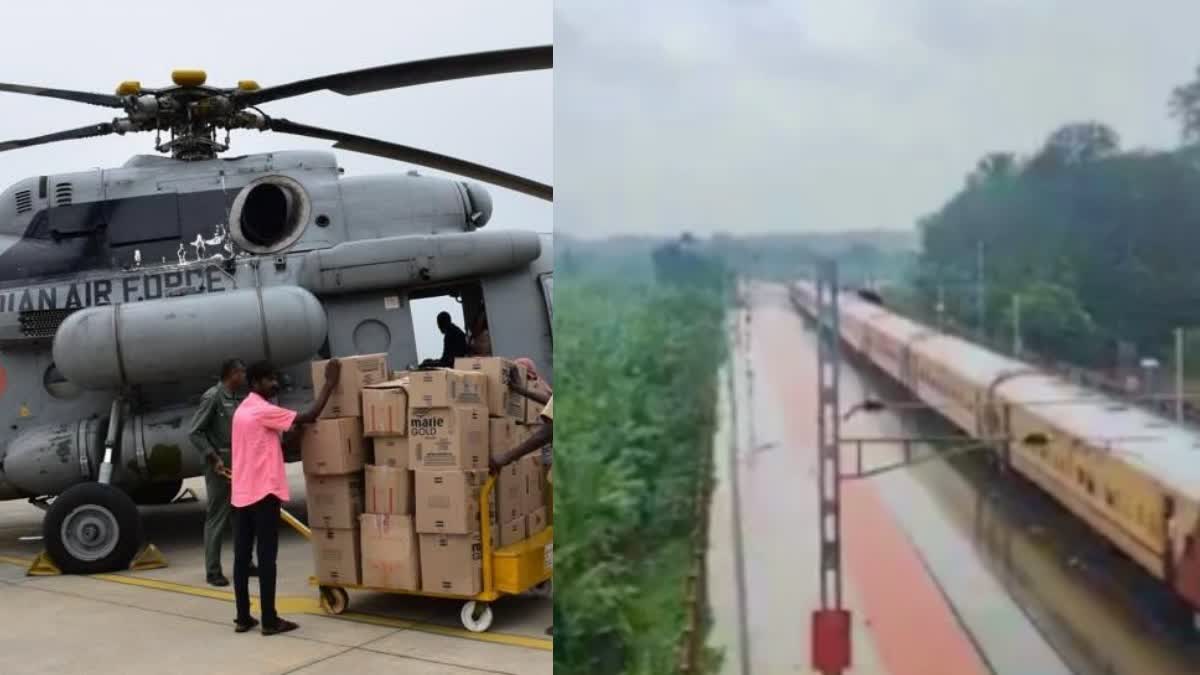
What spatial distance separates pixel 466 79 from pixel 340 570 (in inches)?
136

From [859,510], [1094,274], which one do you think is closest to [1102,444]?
[1094,274]

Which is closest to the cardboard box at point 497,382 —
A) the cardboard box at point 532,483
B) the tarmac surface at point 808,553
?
the cardboard box at point 532,483

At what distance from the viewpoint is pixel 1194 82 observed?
1.65 m

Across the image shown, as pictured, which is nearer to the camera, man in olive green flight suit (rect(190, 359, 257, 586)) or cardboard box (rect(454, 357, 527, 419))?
cardboard box (rect(454, 357, 527, 419))

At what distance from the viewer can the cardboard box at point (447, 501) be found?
5.70 m

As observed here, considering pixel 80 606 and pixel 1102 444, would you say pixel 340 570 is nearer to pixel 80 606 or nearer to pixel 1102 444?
pixel 80 606

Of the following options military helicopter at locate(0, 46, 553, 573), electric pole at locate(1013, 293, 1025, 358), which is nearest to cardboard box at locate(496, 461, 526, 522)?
military helicopter at locate(0, 46, 553, 573)

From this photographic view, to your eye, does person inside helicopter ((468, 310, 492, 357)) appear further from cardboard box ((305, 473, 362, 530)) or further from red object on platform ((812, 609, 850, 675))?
red object on platform ((812, 609, 850, 675))

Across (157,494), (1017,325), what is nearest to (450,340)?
(157,494)

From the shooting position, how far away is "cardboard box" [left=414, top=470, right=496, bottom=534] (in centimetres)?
570

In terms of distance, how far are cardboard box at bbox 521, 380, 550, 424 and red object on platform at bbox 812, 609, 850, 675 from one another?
15.8ft

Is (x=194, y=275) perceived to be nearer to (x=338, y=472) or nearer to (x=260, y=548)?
(x=338, y=472)

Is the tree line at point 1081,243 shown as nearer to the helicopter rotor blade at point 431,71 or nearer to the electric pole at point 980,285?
the electric pole at point 980,285

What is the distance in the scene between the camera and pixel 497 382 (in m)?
6.15
